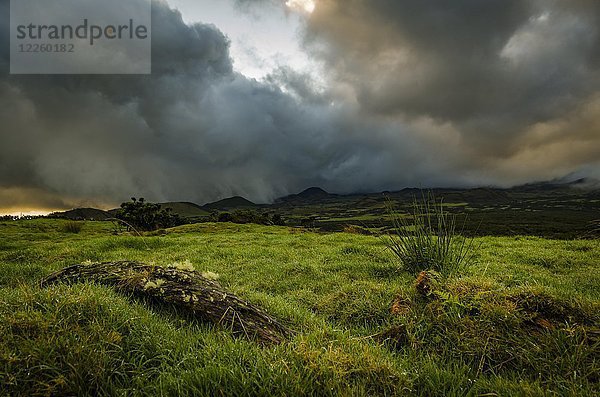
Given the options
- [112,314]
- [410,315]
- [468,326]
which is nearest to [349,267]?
[410,315]

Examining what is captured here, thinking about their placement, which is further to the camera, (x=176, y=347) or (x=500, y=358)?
(x=500, y=358)

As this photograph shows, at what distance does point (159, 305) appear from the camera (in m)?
4.05

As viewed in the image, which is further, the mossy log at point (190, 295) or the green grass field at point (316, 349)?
the mossy log at point (190, 295)

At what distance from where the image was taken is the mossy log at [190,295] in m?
3.78

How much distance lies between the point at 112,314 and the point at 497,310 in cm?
449

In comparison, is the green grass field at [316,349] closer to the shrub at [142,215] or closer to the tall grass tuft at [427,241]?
the tall grass tuft at [427,241]

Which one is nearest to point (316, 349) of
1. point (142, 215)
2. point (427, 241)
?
point (427, 241)

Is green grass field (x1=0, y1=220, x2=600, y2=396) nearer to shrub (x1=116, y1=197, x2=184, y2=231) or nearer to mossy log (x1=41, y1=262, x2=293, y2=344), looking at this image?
mossy log (x1=41, y1=262, x2=293, y2=344)

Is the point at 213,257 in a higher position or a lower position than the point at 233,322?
lower

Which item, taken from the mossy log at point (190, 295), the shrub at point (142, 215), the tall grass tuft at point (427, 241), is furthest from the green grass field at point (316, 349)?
the shrub at point (142, 215)

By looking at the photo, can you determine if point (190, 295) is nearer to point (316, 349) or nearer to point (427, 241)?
point (316, 349)

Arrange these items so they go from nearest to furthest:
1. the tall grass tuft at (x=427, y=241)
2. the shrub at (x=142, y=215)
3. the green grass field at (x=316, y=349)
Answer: the green grass field at (x=316, y=349) < the tall grass tuft at (x=427, y=241) < the shrub at (x=142, y=215)

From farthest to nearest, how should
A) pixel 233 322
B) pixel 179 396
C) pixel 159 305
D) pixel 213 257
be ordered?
pixel 213 257
pixel 159 305
pixel 233 322
pixel 179 396

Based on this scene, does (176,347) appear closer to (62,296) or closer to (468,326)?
(62,296)
